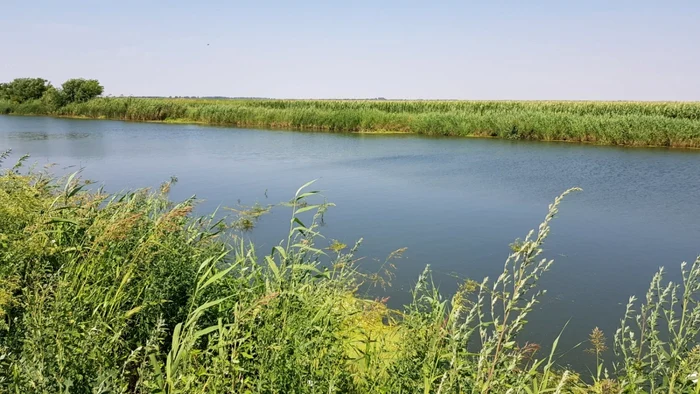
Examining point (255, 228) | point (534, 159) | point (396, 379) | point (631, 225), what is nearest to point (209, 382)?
point (396, 379)

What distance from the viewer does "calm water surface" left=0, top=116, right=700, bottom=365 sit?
226 inches

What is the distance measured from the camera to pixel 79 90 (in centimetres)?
3728

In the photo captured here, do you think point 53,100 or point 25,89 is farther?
point 25,89

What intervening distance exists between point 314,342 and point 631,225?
7542 mm

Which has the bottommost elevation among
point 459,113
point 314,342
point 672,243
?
point 672,243

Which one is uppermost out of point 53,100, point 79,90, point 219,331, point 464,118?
point 79,90

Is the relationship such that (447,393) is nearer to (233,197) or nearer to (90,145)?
(233,197)

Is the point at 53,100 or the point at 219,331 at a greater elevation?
the point at 53,100

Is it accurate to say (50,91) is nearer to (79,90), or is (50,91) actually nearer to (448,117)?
(79,90)

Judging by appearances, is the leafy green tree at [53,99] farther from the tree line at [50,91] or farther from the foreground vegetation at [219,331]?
the foreground vegetation at [219,331]

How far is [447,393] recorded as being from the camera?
1757mm

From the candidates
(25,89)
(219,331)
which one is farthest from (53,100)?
(219,331)

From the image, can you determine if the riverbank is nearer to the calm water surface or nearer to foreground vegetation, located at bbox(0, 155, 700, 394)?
the calm water surface

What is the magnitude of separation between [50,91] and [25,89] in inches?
171
